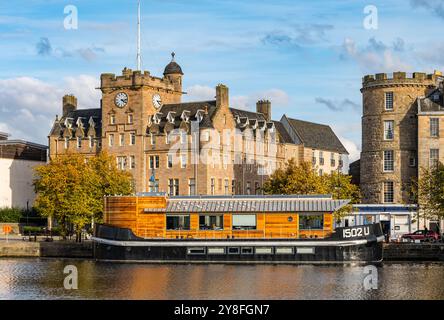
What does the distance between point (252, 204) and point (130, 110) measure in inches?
1847

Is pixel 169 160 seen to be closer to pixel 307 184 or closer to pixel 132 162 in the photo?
pixel 132 162

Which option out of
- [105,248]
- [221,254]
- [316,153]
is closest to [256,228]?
[221,254]

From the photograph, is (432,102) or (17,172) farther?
(17,172)

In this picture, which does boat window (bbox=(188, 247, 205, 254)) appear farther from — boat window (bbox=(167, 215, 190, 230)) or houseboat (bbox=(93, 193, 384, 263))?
boat window (bbox=(167, 215, 190, 230))

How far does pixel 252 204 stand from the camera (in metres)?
88.6

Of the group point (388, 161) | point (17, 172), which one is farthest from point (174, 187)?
point (388, 161)

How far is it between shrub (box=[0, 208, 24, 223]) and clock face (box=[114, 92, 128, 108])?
60.7 feet

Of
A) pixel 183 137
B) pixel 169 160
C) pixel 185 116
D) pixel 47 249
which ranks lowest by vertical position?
pixel 47 249

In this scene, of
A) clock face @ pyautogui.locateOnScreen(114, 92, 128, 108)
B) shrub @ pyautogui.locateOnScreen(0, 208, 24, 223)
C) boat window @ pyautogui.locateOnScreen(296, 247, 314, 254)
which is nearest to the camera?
boat window @ pyautogui.locateOnScreen(296, 247, 314, 254)

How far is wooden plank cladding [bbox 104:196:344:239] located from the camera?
8744 centimetres

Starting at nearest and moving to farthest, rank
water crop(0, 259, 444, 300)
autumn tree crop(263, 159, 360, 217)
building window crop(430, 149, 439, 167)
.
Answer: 1. water crop(0, 259, 444, 300)
2. autumn tree crop(263, 159, 360, 217)
3. building window crop(430, 149, 439, 167)

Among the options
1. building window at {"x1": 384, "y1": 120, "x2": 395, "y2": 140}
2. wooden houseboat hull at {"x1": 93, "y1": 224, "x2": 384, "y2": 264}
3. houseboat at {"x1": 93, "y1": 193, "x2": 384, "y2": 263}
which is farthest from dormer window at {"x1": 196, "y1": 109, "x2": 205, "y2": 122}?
wooden houseboat hull at {"x1": 93, "y1": 224, "x2": 384, "y2": 264}

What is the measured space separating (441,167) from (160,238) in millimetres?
32858

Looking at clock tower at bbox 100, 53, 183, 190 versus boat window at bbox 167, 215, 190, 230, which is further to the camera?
clock tower at bbox 100, 53, 183, 190
